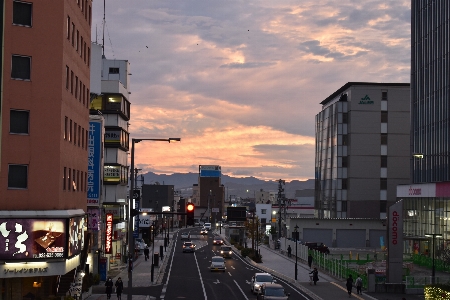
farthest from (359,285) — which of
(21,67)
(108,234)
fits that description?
(21,67)

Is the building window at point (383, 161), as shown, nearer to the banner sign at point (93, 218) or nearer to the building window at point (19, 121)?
the banner sign at point (93, 218)

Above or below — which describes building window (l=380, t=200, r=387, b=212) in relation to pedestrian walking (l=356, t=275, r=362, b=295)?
above

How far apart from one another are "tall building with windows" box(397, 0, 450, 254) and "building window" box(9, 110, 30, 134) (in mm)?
47770

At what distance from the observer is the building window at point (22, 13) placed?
39.8m

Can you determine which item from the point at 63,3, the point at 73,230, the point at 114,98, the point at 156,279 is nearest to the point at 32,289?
the point at 73,230

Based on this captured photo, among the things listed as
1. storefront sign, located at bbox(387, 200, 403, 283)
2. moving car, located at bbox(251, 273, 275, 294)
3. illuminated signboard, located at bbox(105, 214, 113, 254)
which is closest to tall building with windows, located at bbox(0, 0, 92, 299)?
moving car, located at bbox(251, 273, 275, 294)

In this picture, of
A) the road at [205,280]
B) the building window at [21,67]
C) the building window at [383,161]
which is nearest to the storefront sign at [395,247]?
the road at [205,280]

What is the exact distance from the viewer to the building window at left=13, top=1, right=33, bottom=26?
131 ft

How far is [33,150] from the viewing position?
132 ft

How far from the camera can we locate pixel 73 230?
42500 millimetres

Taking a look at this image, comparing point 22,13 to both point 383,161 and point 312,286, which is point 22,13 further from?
point 383,161

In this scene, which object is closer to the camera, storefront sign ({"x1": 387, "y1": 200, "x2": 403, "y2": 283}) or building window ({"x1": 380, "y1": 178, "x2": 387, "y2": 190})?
storefront sign ({"x1": 387, "y1": 200, "x2": 403, "y2": 283})

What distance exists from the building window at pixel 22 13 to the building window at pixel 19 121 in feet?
16.5

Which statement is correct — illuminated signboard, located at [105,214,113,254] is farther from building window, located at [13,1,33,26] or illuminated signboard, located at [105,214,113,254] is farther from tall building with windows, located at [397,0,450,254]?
tall building with windows, located at [397,0,450,254]
